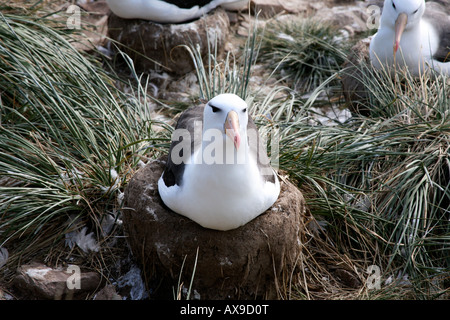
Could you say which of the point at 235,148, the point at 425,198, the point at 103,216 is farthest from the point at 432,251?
the point at 103,216

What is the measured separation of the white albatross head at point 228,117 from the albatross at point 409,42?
2154mm

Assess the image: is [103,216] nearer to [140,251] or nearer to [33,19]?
[140,251]

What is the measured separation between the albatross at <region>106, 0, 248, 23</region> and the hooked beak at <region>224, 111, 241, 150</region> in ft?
10.7

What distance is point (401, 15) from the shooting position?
480 centimetres

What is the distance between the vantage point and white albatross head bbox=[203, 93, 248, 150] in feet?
9.66

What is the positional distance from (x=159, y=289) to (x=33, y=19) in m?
2.68

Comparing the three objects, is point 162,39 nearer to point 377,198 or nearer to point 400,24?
point 400,24

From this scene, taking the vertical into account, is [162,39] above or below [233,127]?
below

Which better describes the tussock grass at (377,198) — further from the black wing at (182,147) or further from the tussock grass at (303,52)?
the tussock grass at (303,52)

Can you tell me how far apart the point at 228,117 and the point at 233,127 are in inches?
2.5

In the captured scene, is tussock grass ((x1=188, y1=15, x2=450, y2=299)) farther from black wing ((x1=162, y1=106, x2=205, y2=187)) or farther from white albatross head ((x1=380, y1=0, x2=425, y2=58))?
black wing ((x1=162, y1=106, x2=205, y2=187))

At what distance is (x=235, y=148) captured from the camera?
305 centimetres

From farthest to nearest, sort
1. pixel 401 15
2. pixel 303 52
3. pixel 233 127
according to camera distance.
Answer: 1. pixel 303 52
2. pixel 401 15
3. pixel 233 127

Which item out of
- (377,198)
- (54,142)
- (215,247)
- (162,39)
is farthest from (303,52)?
(215,247)
